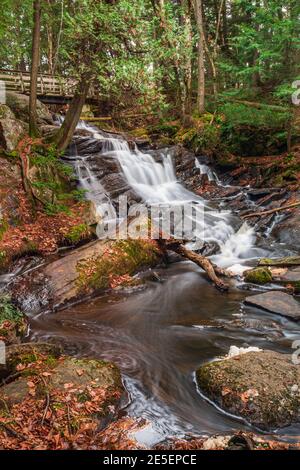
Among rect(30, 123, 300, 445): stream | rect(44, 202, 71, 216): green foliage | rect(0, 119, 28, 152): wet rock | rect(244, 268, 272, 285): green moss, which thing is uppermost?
rect(0, 119, 28, 152): wet rock

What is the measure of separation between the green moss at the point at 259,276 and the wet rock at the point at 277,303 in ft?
2.77

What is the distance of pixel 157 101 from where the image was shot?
1085cm

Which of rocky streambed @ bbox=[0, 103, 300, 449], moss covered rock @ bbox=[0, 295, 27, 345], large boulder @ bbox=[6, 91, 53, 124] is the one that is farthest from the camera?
large boulder @ bbox=[6, 91, 53, 124]

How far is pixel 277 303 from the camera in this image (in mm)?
7297

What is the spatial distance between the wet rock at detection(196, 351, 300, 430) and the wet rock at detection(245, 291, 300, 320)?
2263 millimetres

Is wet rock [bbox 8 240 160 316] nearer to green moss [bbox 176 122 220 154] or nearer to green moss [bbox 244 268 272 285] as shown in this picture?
green moss [bbox 244 268 272 285]

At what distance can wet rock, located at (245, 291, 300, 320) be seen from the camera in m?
6.98

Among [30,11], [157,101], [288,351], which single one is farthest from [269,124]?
[288,351]

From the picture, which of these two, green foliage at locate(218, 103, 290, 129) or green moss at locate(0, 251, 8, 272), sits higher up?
green foliage at locate(218, 103, 290, 129)

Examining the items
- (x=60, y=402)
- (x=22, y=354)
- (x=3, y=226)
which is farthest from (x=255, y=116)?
(x=60, y=402)

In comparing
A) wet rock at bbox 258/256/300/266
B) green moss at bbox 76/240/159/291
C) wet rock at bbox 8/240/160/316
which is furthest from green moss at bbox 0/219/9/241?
wet rock at bbox 258/256/300/266

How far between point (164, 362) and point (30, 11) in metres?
11.0
